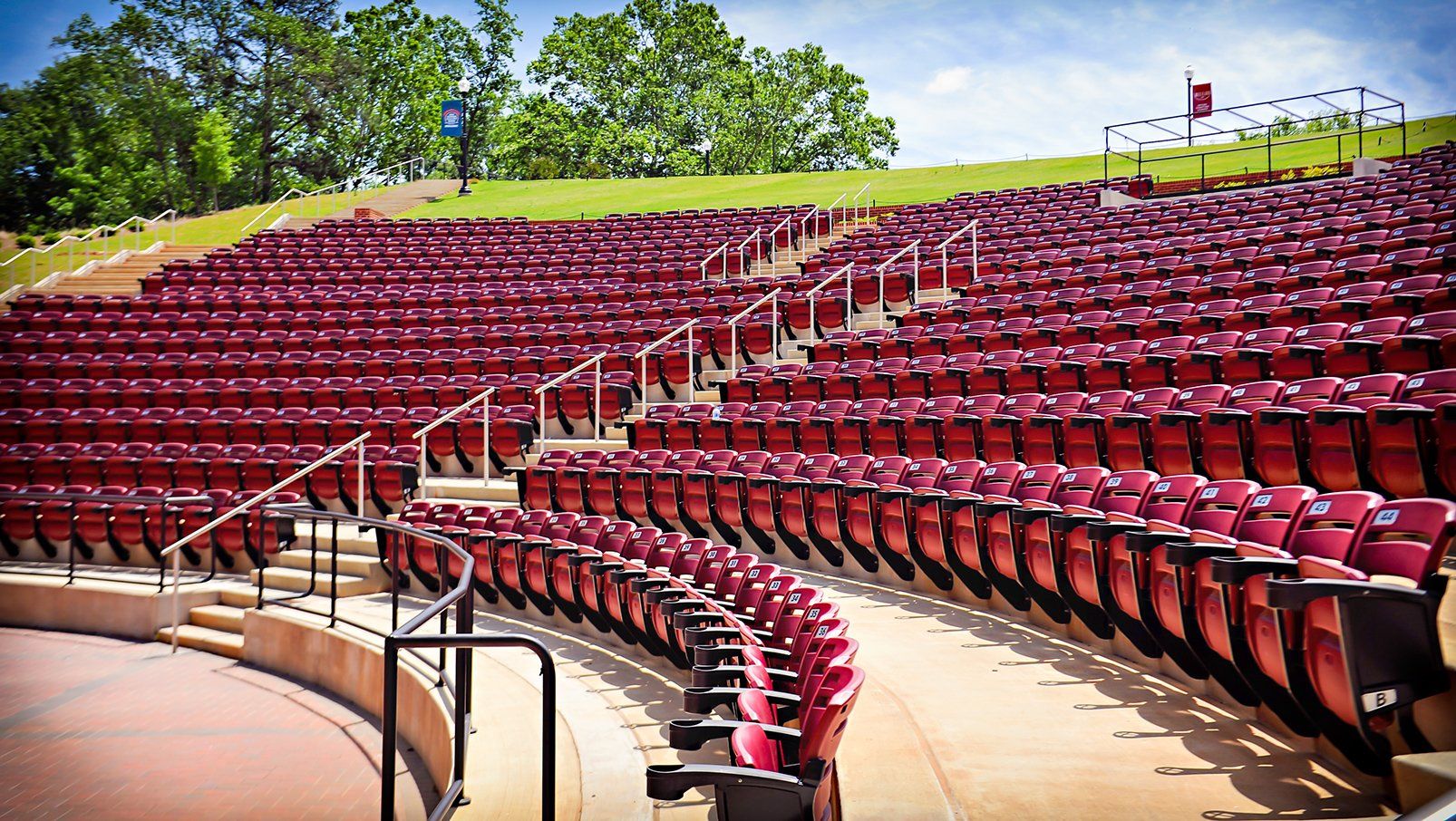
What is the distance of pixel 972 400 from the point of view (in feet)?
23.2

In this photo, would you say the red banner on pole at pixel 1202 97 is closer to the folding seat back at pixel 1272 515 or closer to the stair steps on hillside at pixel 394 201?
the folding seat back at pixel 1272 515

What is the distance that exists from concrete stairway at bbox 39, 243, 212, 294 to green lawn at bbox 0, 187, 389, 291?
276 millimetres

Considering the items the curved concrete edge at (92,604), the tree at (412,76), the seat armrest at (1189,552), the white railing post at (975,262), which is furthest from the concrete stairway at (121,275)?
the tree at (412,76)

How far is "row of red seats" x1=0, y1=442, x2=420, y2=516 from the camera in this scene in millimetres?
9383

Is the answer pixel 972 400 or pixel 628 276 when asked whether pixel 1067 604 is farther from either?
pixel 628 276

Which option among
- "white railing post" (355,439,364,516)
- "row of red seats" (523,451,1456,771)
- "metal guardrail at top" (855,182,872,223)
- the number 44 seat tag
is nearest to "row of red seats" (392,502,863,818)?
"white railing post" (355,439,364,516)

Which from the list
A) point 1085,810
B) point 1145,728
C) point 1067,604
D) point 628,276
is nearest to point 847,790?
point 1085,810

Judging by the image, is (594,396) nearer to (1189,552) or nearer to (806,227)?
(1189,552)

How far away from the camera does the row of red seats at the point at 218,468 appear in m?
9.38

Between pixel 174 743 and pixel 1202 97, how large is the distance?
1825 cm

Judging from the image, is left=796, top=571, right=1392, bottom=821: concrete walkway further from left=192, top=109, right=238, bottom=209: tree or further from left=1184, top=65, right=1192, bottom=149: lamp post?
left=192, top=109, right=238, bottom=209: tree

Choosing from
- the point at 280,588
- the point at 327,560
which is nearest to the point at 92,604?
the point at 280,588

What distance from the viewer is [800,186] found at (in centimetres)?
2570

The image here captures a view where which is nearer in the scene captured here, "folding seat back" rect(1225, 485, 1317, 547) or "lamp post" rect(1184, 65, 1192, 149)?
"folding seat back" rect(1225, 485, 1317, 547)
